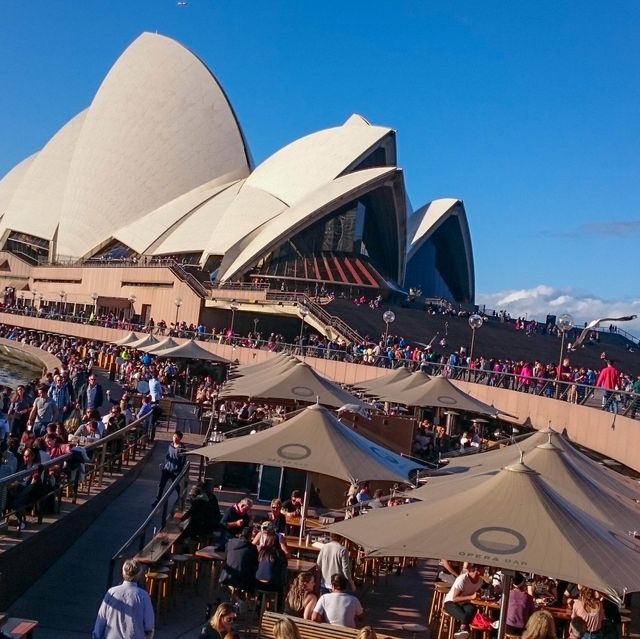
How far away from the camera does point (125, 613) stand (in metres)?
5.08

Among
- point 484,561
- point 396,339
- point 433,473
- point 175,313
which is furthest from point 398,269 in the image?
point 484,561

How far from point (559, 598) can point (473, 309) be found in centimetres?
4601

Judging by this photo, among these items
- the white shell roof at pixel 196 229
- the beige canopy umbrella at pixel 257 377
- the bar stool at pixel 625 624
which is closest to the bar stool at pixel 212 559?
the bar stool at pixel 625 624

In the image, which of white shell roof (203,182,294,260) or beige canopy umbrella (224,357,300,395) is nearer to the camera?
beige canopy umbrella (224,357,300,395)

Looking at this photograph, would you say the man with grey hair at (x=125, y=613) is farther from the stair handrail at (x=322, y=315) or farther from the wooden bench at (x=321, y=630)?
the stair handrail at (x=322, y=315)

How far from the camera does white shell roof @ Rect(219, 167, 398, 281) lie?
42.1m

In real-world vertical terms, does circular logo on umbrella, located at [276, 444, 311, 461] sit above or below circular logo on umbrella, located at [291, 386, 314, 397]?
below

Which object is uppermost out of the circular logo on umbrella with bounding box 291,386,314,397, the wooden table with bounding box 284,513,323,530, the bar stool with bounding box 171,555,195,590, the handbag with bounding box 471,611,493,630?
the circular logo on umbrella with bounding box 291,386,314,397

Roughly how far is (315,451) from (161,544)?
1.57 metres

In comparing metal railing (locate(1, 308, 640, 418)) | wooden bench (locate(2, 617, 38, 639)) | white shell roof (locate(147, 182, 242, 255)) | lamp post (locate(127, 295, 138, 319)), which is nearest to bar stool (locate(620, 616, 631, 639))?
wooden bench (locate(2, 617, 38, 639))

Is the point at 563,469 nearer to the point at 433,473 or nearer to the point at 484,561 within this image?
the point at 433,473

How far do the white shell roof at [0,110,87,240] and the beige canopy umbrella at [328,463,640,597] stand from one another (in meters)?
59.2

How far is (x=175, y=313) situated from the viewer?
Result: 40906 millimetres

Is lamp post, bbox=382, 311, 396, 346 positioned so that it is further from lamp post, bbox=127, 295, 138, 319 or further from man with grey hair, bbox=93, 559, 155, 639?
man with grey hair, bbox=93, 559, 155, 639
